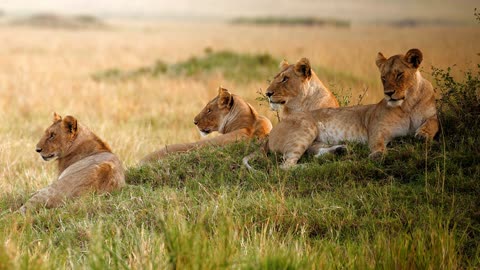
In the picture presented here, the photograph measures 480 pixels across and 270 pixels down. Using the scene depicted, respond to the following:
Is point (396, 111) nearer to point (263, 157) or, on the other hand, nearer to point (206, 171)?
point (263, 157)

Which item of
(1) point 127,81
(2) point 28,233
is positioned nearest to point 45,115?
(1) point 127,81

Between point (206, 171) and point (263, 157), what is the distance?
22.5 inches

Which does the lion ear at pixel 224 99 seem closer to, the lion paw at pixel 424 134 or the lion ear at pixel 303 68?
the lion ear at pixel 303 68

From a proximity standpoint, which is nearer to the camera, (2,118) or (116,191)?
(116,191)

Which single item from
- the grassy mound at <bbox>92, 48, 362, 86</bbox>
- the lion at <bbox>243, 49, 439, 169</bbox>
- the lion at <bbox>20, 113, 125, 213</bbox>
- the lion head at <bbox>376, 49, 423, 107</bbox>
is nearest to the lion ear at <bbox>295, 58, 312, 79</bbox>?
the lion at <bbox>243, 49, 439, 169</bbox>

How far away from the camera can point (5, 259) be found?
386cm

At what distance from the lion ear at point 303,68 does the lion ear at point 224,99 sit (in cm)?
96

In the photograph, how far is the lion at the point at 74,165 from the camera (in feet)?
20.6

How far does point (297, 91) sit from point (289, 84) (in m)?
0.12

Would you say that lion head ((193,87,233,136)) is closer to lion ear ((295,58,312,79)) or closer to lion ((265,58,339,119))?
lion ((265,58,339,119))

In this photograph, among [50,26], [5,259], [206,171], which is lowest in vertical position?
[50,26]

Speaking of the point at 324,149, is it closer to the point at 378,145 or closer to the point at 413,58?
the point at 378,145

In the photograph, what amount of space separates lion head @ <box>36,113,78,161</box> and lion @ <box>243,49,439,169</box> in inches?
65.9

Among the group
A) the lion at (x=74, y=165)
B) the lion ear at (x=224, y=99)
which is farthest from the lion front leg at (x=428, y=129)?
the lion at (x=74, y=165)
